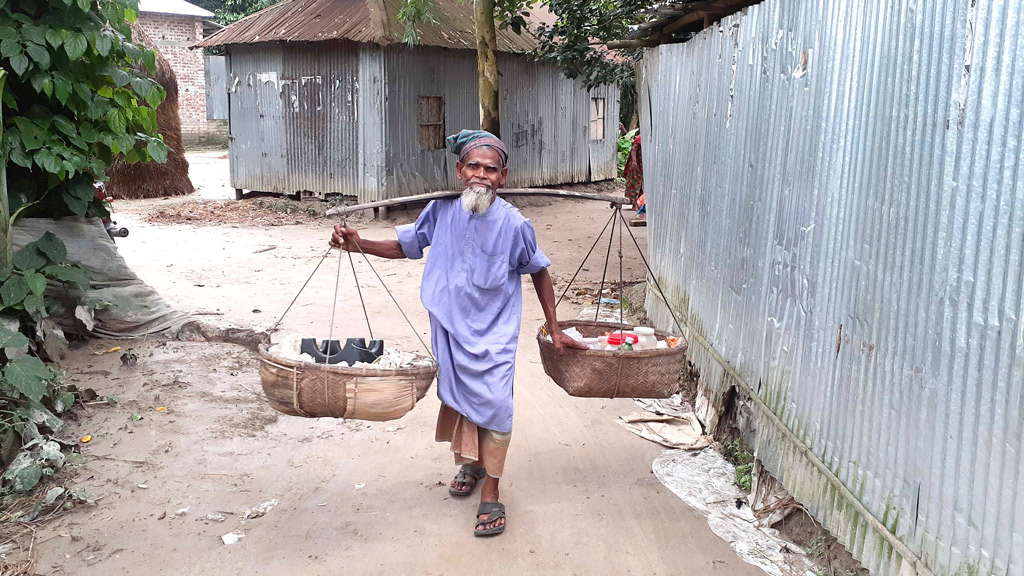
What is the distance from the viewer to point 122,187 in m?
16.0

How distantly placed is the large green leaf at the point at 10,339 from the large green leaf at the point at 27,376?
0.25ft

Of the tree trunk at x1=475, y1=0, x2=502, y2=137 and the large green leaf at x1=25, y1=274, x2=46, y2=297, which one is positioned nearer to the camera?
the large green leaf at x1=25, y1=274, x2=46, y2=297

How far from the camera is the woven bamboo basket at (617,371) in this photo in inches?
151

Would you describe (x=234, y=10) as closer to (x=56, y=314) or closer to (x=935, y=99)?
(x=56, y=314)

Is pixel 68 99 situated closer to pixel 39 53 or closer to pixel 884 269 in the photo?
pixel 39 53

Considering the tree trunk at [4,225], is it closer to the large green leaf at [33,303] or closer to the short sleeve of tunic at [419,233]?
the large green leaf at [33,303]

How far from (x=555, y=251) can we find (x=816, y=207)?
8.30 m

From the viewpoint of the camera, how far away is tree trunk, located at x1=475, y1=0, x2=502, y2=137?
1047 cm

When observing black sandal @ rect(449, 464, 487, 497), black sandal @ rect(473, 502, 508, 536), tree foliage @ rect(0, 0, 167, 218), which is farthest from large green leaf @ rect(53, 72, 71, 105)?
black sandal @ rect(473, 502, 508, 536)

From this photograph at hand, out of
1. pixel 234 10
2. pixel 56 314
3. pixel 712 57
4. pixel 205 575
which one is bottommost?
pixel 205 575

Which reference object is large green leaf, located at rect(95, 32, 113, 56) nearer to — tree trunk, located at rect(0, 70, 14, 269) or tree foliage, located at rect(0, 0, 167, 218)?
tree foliage, located at rect(0, 0, 167, 218)

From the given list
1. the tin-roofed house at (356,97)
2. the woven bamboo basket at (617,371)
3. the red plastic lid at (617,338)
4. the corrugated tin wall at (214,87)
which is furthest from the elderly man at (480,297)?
the corrugated tin wall at (214,87)

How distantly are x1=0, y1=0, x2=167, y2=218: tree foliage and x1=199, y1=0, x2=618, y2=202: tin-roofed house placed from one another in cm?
810

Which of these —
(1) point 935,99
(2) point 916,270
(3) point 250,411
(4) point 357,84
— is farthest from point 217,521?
(4) point 357,84
